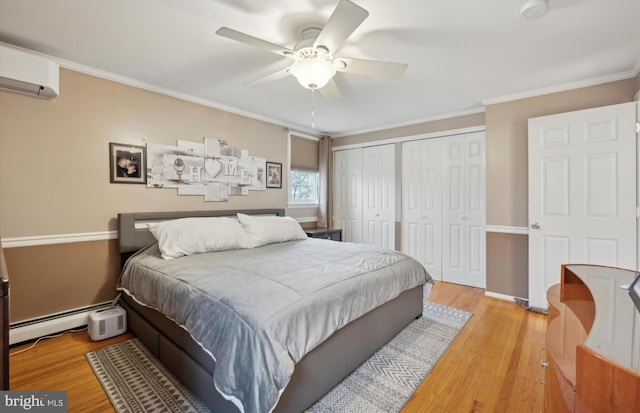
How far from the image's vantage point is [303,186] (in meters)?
5.10

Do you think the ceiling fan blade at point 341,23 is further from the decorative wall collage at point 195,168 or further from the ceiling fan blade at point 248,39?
the decorative wall collage at point 195,168

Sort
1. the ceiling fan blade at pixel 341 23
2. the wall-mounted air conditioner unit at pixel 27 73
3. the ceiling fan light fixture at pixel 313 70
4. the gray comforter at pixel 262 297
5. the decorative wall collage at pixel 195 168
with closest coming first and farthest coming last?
the gray comforter at pixel 262 297, the ceiling fan blade at pixel 341 23, the ceiling fan light fixture at pixel 313 70, the wall-mounted air conditioner unit at pixel 27 73, the decorative wall collage at pixel 195 168

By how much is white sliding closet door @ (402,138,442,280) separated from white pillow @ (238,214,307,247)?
1.93 meters

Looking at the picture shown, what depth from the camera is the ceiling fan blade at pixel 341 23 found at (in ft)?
4.61

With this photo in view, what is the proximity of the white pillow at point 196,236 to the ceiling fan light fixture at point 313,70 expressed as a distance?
1.66 m

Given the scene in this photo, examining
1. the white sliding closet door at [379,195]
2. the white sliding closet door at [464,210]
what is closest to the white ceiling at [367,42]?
the white sliding closet door at [464,210]

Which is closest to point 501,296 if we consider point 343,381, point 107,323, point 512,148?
point 512,148

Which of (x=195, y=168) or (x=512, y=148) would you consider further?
(x=195, y=168)

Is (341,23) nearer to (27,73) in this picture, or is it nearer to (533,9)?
(533,9)

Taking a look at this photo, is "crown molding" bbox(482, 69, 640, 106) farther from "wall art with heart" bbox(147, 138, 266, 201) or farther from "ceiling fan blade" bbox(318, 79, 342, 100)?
"wall art with heart" bbox(147, 138, 266, 201)

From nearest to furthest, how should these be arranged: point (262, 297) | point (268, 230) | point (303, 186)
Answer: point (262, 297)
point (268, 230)
point (303, 186)

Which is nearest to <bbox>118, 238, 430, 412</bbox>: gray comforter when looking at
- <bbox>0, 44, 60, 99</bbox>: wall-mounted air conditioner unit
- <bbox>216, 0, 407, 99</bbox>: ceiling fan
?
<bbox>216, 0, 407, 99</bbox>: ceiling fan

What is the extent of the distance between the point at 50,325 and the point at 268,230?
6.77ft

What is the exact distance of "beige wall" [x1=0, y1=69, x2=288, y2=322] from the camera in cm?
230
